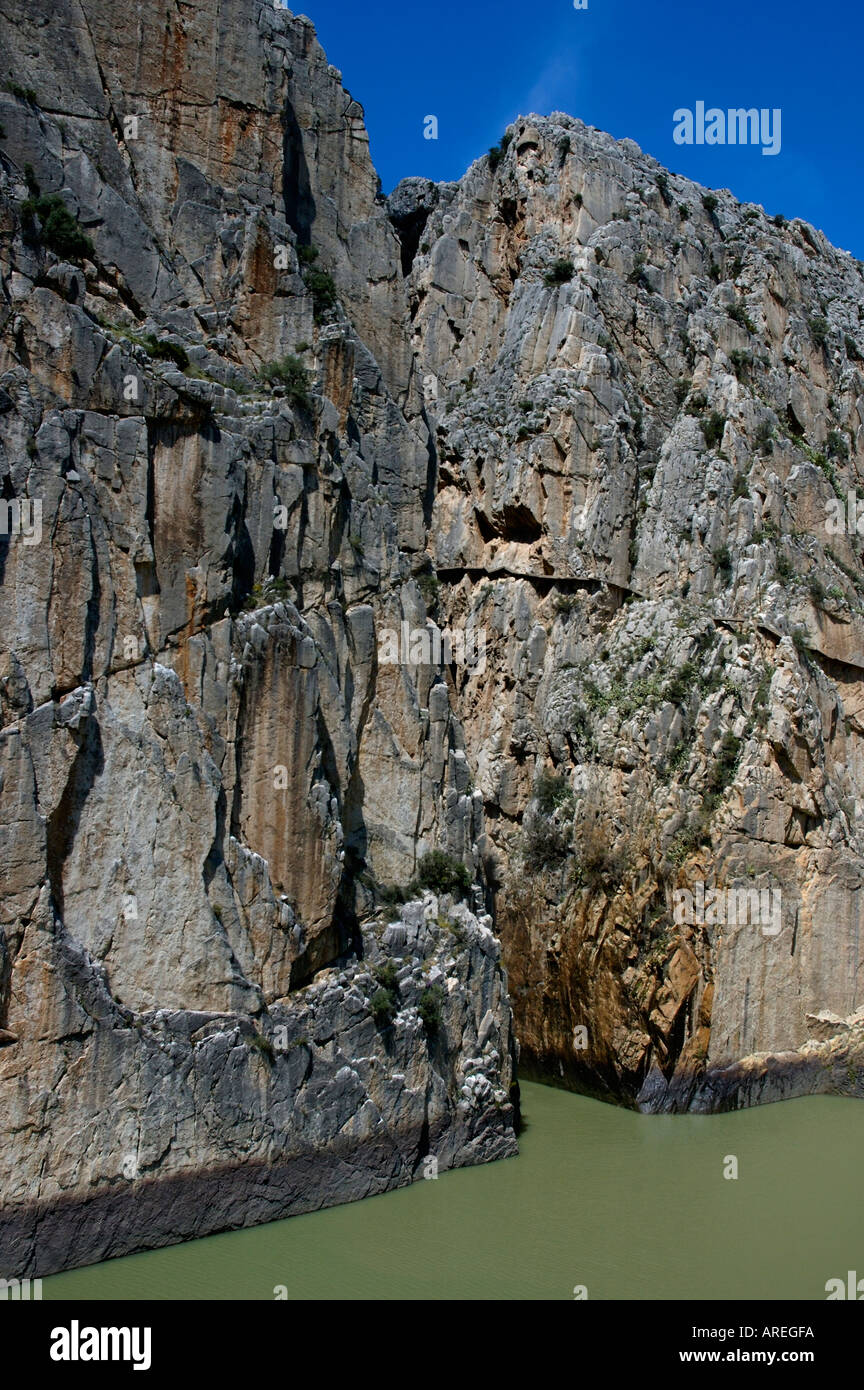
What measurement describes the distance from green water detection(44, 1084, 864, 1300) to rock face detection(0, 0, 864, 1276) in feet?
2.74

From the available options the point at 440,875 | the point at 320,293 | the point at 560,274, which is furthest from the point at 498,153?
the point at 440,875

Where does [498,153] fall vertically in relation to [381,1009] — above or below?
above

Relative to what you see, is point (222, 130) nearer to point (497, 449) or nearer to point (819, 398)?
point (497, 449)

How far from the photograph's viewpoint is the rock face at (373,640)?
1911 centimetres

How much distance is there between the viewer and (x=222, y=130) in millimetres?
26562

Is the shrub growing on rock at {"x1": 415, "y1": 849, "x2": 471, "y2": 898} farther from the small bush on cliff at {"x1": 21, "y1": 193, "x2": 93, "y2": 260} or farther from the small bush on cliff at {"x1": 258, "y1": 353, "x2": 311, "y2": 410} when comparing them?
the small bush on cliff at {"x1": 21, "y1": 193, "x2": 93, "y2": 260}

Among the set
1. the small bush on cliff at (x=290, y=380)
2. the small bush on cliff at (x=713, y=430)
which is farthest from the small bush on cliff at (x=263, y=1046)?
the small bush on cliff at (x=713, y=430)

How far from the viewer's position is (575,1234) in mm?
19891

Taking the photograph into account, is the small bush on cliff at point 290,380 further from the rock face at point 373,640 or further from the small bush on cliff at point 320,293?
the small bush on cliff at point 320,293

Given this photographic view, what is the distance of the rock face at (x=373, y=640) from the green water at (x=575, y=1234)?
83 cm

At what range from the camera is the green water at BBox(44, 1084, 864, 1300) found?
58.4 ft

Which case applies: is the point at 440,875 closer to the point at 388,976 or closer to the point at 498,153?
the point at 388,976

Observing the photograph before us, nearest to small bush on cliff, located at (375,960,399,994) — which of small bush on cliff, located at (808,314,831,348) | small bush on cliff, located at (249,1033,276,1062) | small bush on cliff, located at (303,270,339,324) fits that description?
small bush on cliff, located at (249,1033,276,1062)

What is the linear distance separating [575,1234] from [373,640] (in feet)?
40.4
